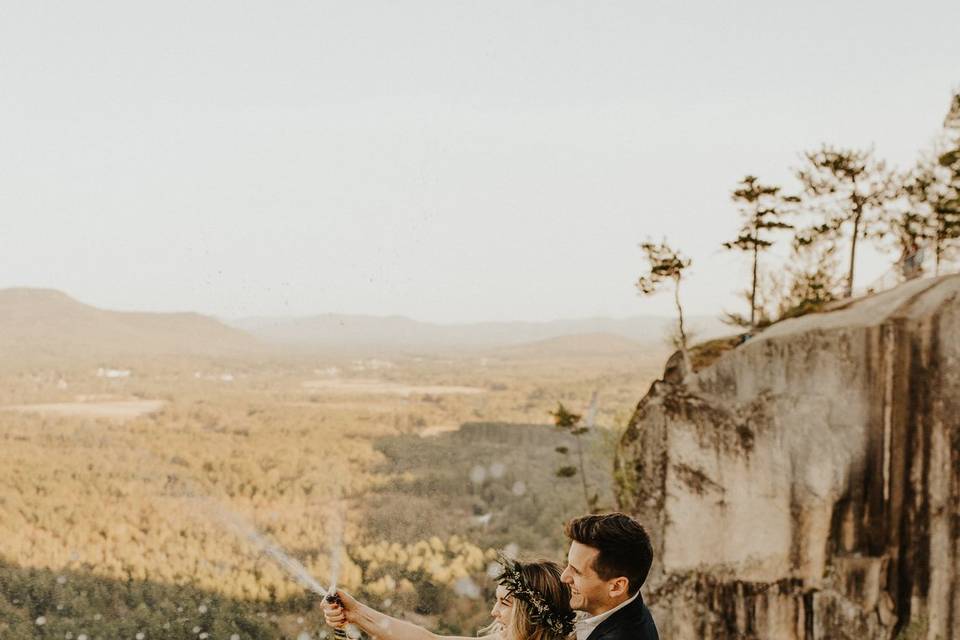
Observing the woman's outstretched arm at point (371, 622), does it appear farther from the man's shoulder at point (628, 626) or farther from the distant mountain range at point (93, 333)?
the distant mountain range at point (93, 333)

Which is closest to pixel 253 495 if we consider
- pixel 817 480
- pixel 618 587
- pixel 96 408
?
pixel 96 408

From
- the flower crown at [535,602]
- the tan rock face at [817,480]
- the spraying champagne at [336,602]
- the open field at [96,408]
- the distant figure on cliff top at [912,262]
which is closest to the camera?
the flower crown at [535,602]

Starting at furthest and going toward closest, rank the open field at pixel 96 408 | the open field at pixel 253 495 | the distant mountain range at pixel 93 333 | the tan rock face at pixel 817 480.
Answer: the distant mountain range at pixel 93 333 → the open field at pixel 96 408 → the open field at pixel 253 495 → the tan rock face at pixel 817 480

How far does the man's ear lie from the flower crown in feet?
0.87

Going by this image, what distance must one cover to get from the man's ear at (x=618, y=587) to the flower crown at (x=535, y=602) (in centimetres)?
26

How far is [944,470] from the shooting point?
13125mm

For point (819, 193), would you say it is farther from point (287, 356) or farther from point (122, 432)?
point (287, 356)

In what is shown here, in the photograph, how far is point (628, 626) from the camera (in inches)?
133

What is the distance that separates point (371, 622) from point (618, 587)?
1.33 m

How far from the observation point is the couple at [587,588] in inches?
134

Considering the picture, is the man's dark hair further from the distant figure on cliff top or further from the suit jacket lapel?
the distant figure on cliff top

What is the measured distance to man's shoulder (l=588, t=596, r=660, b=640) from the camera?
3346mm

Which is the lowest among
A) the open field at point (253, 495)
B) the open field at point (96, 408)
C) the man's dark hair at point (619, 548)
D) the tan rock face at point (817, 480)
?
the open field at point (253, 495)

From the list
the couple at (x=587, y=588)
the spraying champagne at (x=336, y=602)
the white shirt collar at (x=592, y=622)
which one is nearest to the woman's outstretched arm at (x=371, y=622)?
the spraying champagne at (x=336, y=602)
